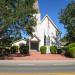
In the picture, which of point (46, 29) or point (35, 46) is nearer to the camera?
point (35, 46)

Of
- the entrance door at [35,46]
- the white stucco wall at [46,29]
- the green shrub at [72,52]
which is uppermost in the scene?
the white stucco wall at [46,29]

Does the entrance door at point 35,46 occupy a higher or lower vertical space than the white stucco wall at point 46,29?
lower

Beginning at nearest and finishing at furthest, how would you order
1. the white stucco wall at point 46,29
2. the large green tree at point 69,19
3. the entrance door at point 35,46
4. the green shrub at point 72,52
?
the green shrub at point 72,52, the large green tree at point 69,19, the entrance door at point 35,46, the white stucco wall at point 46,29

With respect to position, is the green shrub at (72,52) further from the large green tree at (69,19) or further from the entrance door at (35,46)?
the entrance door at (35,46)

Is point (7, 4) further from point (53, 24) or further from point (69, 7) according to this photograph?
point (53, 24)

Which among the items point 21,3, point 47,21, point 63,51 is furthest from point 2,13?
point 47,21

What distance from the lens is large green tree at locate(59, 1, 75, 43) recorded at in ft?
182

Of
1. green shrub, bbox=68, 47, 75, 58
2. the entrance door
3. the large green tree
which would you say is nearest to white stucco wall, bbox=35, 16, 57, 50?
the entrance door

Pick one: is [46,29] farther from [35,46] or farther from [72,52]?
[72,52]

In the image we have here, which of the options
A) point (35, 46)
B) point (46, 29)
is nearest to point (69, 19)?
point (46, 29)

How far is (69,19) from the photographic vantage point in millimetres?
55562

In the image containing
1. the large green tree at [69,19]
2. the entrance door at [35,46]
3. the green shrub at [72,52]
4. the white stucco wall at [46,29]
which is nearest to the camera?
the green shrub at [72,52]

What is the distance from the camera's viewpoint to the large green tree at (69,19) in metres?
55.4

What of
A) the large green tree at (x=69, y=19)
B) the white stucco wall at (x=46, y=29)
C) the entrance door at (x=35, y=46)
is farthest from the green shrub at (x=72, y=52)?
the entrance door at (x=35, y=46)
